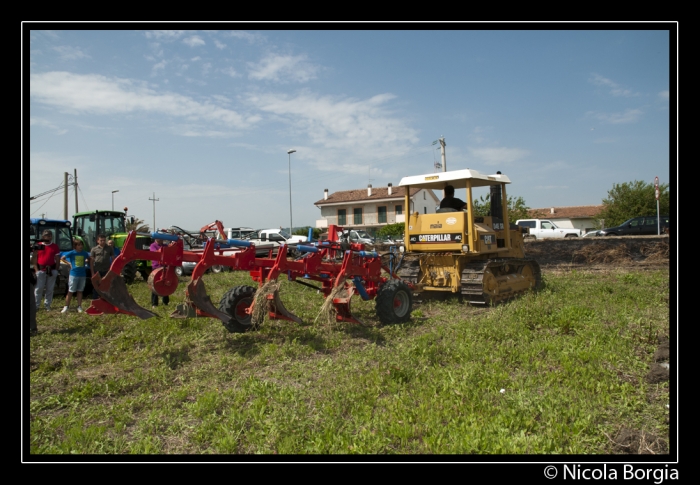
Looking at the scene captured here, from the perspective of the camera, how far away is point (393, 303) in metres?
7.70

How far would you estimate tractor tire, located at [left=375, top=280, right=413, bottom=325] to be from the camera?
24.9 feet

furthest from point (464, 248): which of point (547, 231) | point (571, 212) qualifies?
point (571, 212)

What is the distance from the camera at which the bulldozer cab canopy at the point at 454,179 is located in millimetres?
9109

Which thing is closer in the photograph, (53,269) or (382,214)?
(53,269)

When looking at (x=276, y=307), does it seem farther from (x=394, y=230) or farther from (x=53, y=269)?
(x=394, y=230)

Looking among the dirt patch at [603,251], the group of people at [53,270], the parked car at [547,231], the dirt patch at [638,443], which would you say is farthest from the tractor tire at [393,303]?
the parked car at [547,231]

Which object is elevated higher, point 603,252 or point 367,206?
point 367,206

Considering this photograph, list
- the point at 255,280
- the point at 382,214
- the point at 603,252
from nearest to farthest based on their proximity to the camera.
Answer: the point at 255,280 < the point at 603,252 < the point at 382,214

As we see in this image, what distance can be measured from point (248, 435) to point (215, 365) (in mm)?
1927

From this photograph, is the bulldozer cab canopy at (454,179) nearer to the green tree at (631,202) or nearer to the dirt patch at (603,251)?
the dirt patch at (603,251)

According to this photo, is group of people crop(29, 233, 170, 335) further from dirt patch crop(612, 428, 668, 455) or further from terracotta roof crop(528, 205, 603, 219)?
terracotta roof crop(528, 205, 603, 219)

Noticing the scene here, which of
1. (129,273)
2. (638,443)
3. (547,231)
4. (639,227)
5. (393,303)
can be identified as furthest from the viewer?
(547,231)

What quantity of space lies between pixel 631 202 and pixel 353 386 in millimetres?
44503

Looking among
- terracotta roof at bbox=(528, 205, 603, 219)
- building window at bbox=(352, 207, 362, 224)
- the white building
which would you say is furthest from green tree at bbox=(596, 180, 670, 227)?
building window at bbox=(352, 207, 362, 224)
